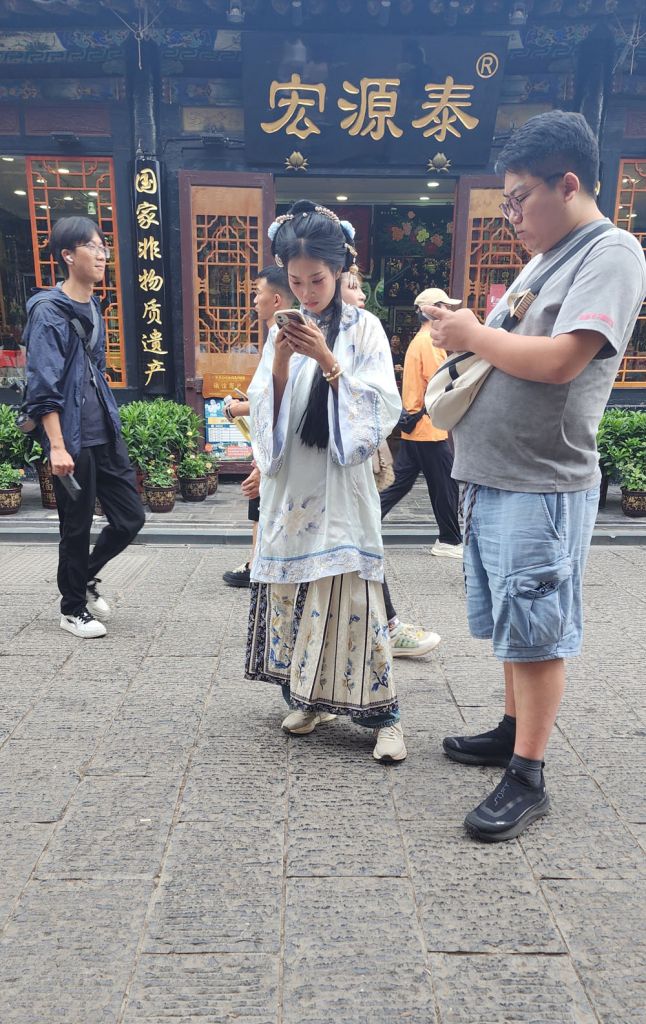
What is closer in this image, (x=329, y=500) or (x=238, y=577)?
(x=329, y=500)

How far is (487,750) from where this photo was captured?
2686 millimetres

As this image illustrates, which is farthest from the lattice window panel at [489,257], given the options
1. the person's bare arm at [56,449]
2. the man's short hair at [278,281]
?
the person's bare arm at [56,449]

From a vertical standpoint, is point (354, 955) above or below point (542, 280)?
below

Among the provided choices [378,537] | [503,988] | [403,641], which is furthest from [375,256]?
[503,988]

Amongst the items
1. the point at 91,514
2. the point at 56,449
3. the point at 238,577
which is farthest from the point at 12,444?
the point at 56,449

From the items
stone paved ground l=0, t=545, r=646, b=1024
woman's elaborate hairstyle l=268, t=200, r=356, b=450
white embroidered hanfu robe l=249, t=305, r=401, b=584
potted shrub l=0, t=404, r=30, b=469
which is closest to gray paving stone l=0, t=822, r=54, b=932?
stone paved ground l=0, t=545, r=646, b=1024

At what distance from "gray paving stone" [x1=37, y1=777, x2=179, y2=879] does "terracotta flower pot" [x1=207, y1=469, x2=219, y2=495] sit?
5052mm

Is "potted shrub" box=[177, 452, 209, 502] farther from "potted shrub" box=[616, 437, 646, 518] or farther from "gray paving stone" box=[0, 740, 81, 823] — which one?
"gray paving stone" box=[0, 740, 81, 823]

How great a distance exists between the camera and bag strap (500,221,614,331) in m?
2.04

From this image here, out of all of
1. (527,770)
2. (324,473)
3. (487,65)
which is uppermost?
(487,65)

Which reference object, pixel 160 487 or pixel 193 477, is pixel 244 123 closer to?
pixel 193 477

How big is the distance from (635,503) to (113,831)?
5.70 m

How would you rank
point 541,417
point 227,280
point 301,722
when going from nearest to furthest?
point 541,417 < point 301,722 < point 227,280

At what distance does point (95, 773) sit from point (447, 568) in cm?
329
